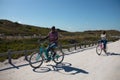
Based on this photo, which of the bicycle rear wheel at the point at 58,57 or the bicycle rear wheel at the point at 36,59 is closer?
the bicycle rear wheel at the point at 36,59

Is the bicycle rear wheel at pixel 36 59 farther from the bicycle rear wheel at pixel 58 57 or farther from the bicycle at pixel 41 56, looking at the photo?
the bicycle rear wheel at pixel 58 57

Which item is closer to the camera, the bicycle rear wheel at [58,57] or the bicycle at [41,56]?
the bicycle at [41,56]

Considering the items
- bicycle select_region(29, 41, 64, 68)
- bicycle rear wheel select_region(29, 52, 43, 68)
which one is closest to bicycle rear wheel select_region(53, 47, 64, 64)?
bicycle select_region(29, 41, 64, 68)

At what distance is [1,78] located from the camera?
28.1 ft

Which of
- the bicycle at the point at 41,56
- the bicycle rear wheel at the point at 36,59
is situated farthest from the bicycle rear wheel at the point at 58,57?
the bicycle rear wheel at the point at 36,59

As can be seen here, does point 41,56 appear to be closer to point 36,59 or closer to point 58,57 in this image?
point 36,59

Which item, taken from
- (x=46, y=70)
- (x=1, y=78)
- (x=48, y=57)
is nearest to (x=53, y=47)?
(x=48, y=57)

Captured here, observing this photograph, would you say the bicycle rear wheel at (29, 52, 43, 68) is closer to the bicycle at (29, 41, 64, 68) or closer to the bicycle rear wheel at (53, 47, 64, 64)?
the bicycle at (29, 41, 64, 68)

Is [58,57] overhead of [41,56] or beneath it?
beneath

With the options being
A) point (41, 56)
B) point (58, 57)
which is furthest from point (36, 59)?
point (58, 57)

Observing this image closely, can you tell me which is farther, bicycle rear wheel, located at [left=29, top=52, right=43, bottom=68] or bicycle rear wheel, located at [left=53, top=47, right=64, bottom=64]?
bicycle rear wheel, located at [left=53, top=47, right=64, bottom=64]

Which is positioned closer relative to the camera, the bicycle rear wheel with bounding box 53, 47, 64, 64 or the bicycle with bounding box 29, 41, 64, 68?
the bicycle with bounding box 29, 41, 64, 68

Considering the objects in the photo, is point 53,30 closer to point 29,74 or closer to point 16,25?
point 29,74

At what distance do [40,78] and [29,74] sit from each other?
960 millimetres
